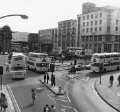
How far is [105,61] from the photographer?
49719mm

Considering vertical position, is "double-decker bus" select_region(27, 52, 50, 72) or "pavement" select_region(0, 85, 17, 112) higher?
"double-decker bus" select_region(27, 52, 50, 72)

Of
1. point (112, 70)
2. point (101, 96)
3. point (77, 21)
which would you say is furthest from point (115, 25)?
point (101, 96)

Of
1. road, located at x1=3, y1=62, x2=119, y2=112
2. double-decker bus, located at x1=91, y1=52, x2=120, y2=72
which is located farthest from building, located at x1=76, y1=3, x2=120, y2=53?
road, located at x1=3, y1=62, x2=119, y2=112

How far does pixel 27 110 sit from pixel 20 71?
18505mm

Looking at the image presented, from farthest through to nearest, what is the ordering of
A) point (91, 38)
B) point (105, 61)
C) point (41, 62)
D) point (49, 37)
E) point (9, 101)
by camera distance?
1. point (49, 37)
2. point (91, 38)
3. point (105, 61)
4. point (41, 62)
5. point (9, 101)

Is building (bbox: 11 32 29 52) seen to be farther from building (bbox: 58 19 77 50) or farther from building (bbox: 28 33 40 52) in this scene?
building (bbox: 58 19 77 50)

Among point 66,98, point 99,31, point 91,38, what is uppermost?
point 99,31

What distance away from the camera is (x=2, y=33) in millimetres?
107562

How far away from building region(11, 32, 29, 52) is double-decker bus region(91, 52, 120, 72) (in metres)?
81.1

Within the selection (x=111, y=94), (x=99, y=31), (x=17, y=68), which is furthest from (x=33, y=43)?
(x=111, y=94)

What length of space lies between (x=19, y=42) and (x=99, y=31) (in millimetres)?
57307

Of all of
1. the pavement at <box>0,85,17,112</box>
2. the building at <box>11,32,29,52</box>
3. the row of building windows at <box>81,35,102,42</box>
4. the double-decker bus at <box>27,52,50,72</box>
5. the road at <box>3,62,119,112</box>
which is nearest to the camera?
the pavement at <box>0,85,17,112</box>

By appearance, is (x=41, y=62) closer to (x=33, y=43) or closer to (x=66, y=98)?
(x=66, y=98)

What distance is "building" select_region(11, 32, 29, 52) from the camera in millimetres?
132825
